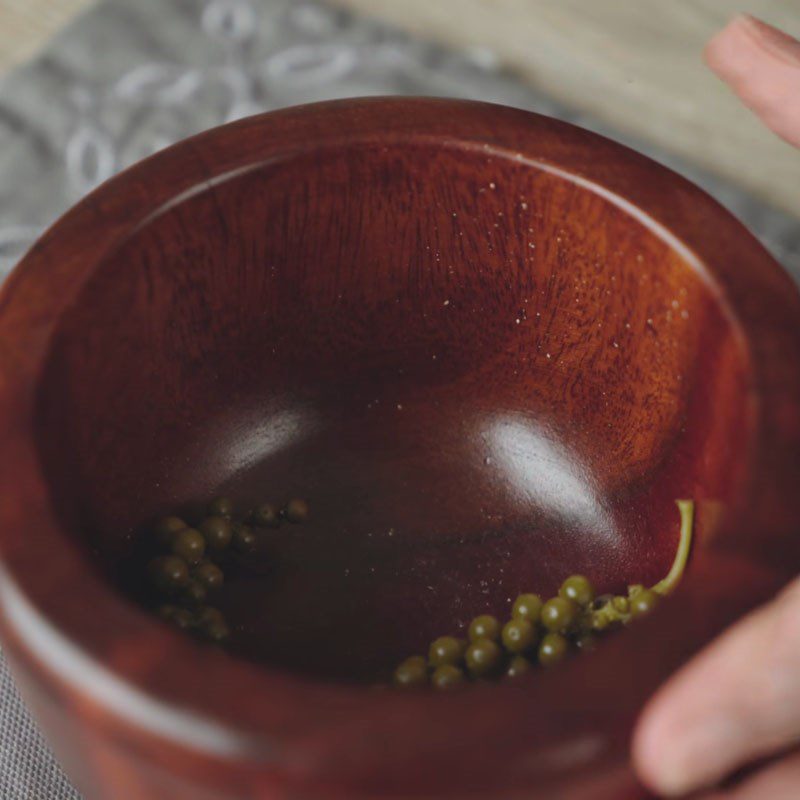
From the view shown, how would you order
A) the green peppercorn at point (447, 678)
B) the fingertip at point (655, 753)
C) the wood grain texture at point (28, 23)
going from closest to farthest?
the fingertip at point (655, 753)
the green peppercorn at point (447, 678)
the wood grain texture at point (28, 23)

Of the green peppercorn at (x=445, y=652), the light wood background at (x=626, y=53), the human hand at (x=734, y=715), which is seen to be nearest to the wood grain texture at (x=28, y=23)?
the light wood background at (x=626, y=53)

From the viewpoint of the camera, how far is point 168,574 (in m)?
0.48

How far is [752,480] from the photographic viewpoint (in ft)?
1.27

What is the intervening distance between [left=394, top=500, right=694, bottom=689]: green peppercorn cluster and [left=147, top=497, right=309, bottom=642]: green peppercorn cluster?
0.27 ft

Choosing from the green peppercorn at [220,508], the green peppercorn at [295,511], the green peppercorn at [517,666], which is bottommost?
the green peppercorn at [517,666]

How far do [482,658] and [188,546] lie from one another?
0.13 metres

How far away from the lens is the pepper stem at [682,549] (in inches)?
18.2

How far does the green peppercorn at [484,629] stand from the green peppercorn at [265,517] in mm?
109

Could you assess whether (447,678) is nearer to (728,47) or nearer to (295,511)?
(295,511)

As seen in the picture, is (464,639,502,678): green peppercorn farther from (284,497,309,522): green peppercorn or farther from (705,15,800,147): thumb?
(705,15,800,147): thumb

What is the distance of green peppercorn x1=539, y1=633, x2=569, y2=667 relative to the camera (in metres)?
0.45

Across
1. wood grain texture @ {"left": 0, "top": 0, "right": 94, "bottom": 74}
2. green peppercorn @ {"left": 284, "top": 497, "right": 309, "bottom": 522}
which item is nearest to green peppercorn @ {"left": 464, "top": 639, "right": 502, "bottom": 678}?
green peppercorn @ {"left": 284, "top": 497, "right": 309, "bottom": 522}

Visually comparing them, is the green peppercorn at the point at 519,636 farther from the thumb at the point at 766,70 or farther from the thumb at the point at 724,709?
the thumb at the point at 766,70

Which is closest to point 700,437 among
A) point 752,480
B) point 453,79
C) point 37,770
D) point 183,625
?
point 752,480
